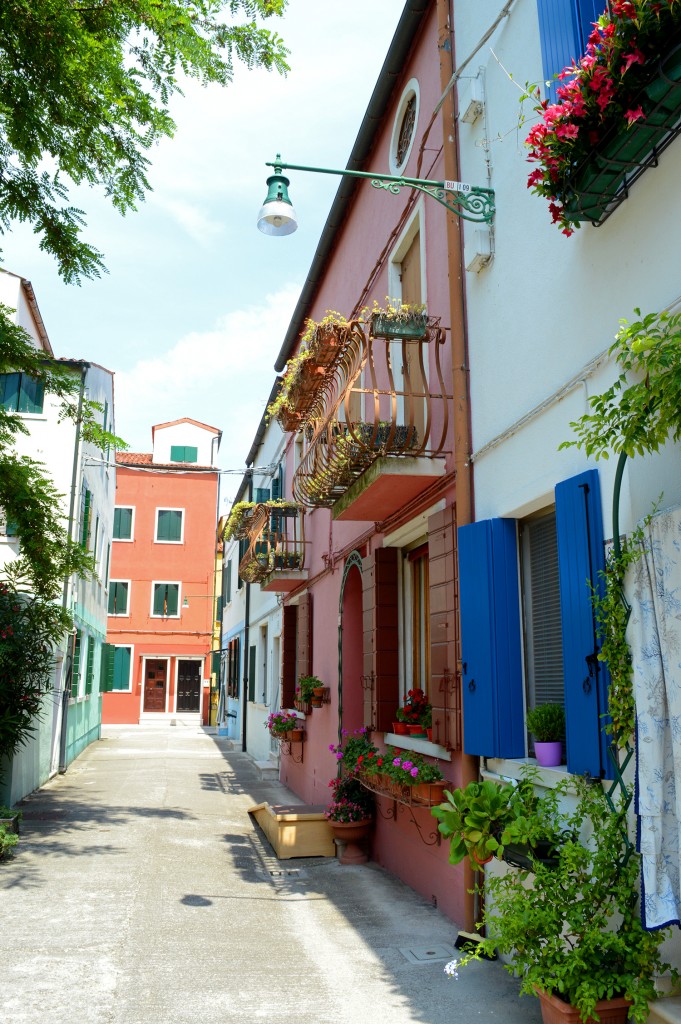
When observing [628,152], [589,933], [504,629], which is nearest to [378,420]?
[504,629]

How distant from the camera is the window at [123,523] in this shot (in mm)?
31266

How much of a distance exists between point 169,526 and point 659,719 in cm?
2938

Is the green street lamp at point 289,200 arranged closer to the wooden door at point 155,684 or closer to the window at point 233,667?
the window at point 233,667

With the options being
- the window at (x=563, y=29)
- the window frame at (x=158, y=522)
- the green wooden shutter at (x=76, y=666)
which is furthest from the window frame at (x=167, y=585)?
the window at (x=563, y=29)

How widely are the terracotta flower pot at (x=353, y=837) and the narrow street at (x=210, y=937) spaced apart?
0.19 meters

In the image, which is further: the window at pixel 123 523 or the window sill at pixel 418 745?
the window at pixel 123 523

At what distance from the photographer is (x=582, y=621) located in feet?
13.3

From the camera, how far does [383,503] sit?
7113 mm

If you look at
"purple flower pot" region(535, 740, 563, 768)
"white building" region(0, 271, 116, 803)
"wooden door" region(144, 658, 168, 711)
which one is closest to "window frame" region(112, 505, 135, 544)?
"wooden door" region(144, 658, 168, 711)

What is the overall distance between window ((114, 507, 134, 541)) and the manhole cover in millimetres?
27335

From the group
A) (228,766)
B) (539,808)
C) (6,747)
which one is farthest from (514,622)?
(228,766)

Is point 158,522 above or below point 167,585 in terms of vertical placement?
above

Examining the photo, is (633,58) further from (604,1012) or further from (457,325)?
(604,1012)

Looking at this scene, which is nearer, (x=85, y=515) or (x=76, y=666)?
(x=85, y=515)
